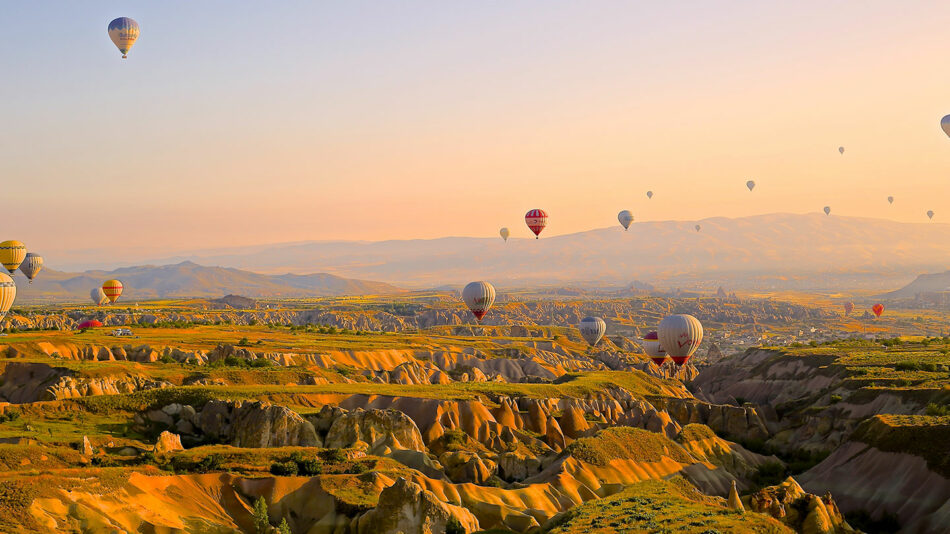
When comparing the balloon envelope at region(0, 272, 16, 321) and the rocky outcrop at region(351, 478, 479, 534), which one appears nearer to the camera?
the rocky outcrop at region(351, 478, 479, 534)

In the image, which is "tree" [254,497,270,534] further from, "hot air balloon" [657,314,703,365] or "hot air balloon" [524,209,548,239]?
"hot air balloon" [524,209,548,239]

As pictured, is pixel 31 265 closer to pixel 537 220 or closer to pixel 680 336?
pixel 537 220

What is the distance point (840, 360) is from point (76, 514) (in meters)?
108

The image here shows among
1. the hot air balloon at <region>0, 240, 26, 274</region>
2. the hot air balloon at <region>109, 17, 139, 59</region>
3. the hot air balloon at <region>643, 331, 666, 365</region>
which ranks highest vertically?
the hot air balloon at <region>109, 17, 139, 59</region>

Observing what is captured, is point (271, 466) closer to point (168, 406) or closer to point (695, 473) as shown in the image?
point (168, 406)

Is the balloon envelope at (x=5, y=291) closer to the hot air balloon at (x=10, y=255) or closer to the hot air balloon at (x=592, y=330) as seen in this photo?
the hot air balloon at (x=10, y=255)

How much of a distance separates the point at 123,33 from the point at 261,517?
83.0 m

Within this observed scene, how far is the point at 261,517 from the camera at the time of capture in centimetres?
4969

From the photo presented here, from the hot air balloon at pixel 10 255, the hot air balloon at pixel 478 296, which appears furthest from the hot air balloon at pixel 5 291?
the hot air balloon at pixel 478 296

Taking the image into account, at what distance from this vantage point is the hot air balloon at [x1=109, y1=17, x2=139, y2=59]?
11425 centimetres

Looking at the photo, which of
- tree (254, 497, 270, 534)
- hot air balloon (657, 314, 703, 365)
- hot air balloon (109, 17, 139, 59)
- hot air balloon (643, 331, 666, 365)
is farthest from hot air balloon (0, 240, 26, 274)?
tree (254, 497, 270, 534)

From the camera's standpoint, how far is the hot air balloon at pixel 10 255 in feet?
510

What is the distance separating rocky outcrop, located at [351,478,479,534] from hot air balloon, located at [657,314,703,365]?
69026mm

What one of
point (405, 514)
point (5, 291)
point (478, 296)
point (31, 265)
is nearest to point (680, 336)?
point (478, 296)
